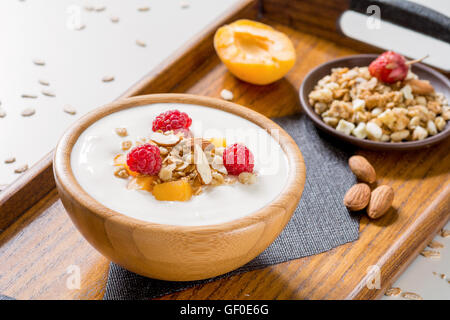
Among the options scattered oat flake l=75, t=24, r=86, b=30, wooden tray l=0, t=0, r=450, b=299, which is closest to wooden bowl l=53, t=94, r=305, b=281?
wooden tray l=0, t=0, r=450, b=299

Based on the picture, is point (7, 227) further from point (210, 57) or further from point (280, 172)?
point (210, 57)

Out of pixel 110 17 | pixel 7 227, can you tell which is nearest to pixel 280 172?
pixel 7 227

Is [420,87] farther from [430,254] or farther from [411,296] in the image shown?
[411,296]

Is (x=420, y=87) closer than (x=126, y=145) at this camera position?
No

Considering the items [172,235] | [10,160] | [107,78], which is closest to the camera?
[172,235]

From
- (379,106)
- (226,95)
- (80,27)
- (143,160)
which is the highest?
(143,160)

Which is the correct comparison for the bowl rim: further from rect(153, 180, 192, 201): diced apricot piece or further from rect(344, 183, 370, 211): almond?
rect(344, 183, 370, 211): almond

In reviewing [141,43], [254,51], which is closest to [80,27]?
[141,43]
